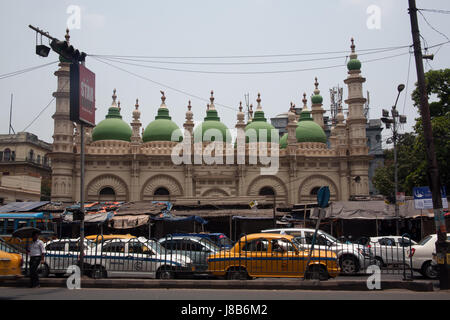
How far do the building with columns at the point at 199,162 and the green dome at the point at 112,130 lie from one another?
8 cm

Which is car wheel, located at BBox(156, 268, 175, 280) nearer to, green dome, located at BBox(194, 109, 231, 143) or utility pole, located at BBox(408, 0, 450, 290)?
utility pole, located at BBox(408, 0, 450, 290)

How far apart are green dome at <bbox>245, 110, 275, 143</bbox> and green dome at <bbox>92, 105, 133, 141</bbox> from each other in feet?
32.0

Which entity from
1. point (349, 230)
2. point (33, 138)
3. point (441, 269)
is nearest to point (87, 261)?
point (441, 269)

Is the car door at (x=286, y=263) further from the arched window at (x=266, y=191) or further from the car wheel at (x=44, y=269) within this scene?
the arched window at (x=266, y=191)

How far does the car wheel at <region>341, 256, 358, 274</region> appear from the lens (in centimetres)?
1470

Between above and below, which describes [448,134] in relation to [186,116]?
below

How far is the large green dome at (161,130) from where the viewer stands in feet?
122

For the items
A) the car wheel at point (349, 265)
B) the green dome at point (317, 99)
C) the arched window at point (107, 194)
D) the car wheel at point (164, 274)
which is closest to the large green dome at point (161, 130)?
the arched window at point (107, 194)

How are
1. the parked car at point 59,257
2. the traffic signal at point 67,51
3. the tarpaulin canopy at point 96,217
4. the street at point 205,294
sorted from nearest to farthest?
the street at point 205,294 < the traffic signal at point 67,51 < the parked car at point 59,257 < the tarpaulin canopy at point 96,217

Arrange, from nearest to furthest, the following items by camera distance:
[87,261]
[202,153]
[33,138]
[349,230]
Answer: [87,261] < [349,230] < [202,153] < [33,138]

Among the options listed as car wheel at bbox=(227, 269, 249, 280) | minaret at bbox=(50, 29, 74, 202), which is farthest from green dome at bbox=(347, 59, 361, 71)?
car wheel at bbox=(227, 269, 249, 280)

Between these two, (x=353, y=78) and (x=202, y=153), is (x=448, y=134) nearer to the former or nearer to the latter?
(x=353, y=78)

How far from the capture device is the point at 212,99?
40.0 meters

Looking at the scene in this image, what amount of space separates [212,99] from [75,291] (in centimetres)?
3010
